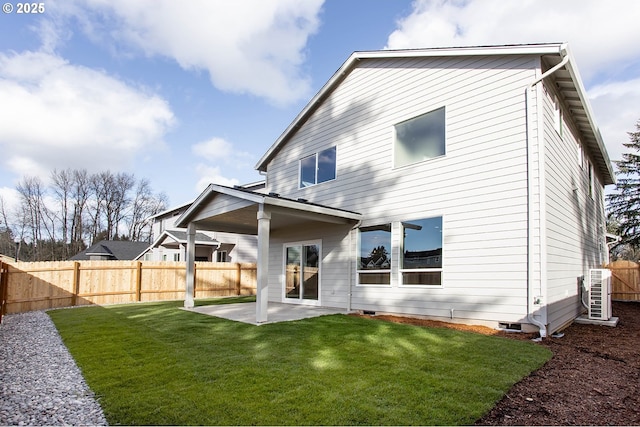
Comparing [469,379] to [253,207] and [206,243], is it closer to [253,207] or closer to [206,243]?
[253,207]

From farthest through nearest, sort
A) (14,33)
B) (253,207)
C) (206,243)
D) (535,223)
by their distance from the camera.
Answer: (206,243) < (14,33) < (253,207) < (535,223)

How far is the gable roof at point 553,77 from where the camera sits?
6.92 m

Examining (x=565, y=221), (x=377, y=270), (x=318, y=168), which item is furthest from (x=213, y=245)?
(x=565, y=221)

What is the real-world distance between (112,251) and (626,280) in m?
30.3

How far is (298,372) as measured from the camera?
14.3 feet

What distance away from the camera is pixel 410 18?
11.1 m

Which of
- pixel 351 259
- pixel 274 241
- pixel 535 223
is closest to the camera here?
pixel 535 223

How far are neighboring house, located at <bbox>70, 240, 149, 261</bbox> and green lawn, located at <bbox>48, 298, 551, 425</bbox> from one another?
21381 mm

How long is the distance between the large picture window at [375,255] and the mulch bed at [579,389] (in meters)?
3.13

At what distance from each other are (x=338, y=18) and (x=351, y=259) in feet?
25.3

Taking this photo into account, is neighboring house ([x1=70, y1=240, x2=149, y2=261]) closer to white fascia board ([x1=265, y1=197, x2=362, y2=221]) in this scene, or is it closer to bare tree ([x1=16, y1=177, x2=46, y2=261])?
bare tree ([x1=16, y1=177, x2=46, y2=261])

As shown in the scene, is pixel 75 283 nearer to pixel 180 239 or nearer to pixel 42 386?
pixel 180 239

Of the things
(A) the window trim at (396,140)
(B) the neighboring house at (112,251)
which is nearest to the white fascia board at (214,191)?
(A) the window trim at (396,140)

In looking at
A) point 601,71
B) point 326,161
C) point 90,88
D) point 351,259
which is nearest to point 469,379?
point 351,259
